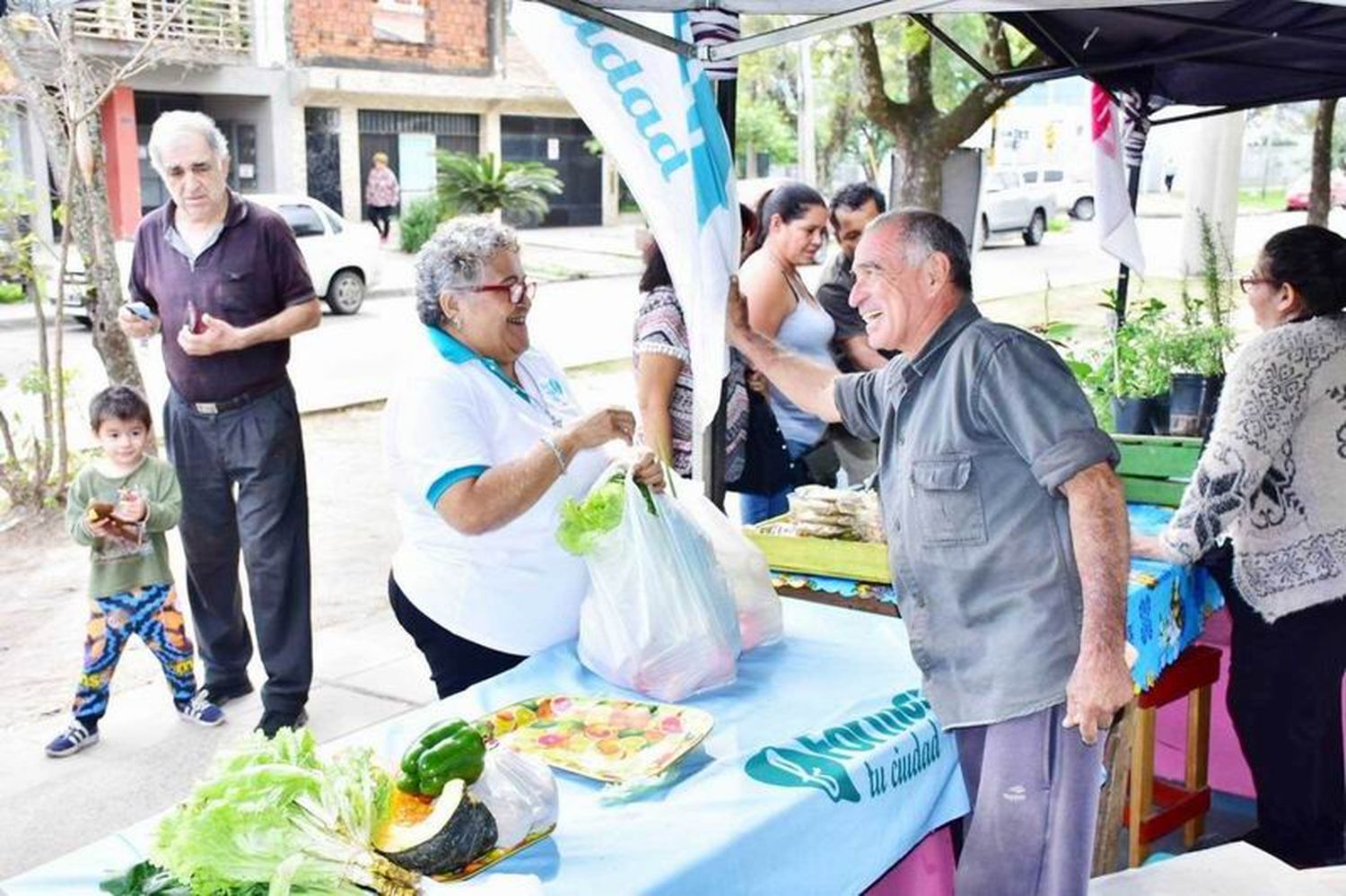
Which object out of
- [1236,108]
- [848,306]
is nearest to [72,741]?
[848,306]

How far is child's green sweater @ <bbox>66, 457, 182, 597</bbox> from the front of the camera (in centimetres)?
433

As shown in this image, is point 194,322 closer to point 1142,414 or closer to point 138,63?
point 1142,414

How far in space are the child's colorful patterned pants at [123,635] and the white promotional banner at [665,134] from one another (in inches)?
96.7

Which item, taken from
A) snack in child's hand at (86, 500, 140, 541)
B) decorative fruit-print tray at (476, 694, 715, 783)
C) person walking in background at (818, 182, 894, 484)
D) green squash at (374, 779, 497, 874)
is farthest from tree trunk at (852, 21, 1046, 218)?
green squash at (374, 779, 497, 874)

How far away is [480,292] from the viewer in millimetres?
2734

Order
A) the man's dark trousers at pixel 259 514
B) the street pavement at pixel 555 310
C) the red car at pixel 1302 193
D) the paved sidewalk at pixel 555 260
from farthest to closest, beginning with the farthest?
the red car at pixel 1302 193 < the paved sidewalk at pixel 555 260 < the street pavement at pixel 555 310 < the man's dark trousers at pixel 259 514

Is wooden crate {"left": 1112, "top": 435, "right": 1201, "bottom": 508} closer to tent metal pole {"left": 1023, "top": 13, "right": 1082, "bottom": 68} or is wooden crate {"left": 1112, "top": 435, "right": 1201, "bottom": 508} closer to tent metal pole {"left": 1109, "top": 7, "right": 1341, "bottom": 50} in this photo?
tent metal pole {"left": 1109, "top": 7, "right": 1341, "bottom": 50}

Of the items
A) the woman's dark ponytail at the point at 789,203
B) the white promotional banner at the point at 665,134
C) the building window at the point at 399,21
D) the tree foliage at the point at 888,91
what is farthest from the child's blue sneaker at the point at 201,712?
the building window at the point at 399,21

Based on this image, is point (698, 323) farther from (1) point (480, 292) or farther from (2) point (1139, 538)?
(2) point (1139, 538)

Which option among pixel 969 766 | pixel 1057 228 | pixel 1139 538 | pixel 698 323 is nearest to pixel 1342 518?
pixel 1139 538

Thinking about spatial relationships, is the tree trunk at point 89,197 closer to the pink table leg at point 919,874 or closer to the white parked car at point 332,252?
the pink table leg at point 919,874

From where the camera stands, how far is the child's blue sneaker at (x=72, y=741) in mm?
4446

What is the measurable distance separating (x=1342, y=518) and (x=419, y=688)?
326cm

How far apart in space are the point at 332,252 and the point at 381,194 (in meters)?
9.35
